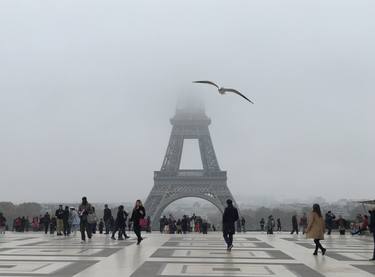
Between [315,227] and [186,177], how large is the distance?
8325 cm

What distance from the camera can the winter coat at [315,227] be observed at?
1617cm

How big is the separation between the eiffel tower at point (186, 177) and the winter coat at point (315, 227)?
72.7 m

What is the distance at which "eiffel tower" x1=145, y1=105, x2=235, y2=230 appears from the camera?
310 ft

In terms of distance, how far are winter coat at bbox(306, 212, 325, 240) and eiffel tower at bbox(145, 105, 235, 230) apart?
72706 mm

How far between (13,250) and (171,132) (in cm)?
9601

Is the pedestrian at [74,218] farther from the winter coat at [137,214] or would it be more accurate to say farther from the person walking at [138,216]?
the winter coat at [137,214]

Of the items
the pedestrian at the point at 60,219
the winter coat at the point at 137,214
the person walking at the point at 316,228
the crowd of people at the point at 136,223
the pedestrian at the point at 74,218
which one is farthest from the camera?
the pedestrian at the point at 74,218

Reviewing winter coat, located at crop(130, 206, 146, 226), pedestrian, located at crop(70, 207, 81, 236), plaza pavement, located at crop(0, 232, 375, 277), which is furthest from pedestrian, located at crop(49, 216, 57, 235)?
plaza pavement, located at crop(0, 232, 375, 277)

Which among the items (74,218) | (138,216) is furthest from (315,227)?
(74,218)

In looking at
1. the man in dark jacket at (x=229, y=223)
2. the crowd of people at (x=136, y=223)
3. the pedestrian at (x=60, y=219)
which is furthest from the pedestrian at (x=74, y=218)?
→ the man in dark jacket at (x=229, y=223)

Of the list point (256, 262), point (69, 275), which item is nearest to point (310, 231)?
point (256, 262)

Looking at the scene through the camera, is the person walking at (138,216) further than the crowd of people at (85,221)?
No

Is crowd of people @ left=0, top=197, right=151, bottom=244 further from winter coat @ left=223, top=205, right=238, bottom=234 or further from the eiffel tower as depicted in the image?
the eiffel tower

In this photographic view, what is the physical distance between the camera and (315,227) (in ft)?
53.2
